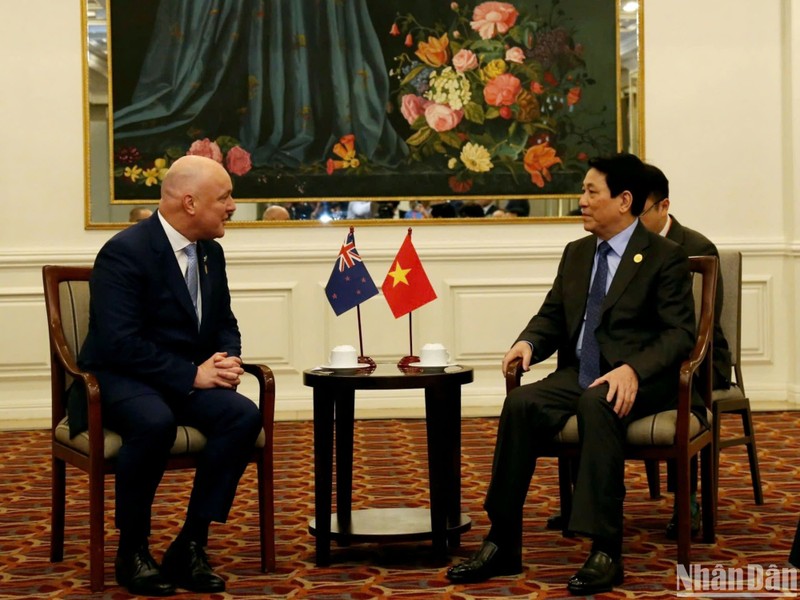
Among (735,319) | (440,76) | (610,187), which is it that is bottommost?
(735,319)

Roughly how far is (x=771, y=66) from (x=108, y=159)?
452 cm

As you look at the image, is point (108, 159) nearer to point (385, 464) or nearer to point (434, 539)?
point (385, 464)

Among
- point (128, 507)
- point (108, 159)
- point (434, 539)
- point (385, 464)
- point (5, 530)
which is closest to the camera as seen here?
point (128, 507)

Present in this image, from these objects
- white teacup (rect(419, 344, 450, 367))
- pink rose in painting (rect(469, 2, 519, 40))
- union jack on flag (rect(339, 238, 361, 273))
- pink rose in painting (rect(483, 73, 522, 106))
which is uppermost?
pink rose in painting (rect(469, 2, 519, 40))

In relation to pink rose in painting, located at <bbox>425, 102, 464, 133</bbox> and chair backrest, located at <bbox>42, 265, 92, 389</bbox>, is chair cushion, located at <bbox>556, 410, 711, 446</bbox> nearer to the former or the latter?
chair backrest, located at <bbox>42, 265, 92, 389</bbox>

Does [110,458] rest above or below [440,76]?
below

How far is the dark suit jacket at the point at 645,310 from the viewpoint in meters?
4.05

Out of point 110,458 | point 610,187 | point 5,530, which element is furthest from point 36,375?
point 610,187

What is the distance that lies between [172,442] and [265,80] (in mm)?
4597

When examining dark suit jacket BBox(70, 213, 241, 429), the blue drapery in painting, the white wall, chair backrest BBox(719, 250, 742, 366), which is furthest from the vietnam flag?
the blue drapery in painting

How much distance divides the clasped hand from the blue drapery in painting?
411 cm

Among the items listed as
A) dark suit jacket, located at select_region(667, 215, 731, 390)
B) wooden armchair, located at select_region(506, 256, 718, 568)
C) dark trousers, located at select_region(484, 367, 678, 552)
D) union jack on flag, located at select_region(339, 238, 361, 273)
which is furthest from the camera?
dark suit jacket, located at select_region(667, 215, 731, 390)

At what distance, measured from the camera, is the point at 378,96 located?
8.07 meters

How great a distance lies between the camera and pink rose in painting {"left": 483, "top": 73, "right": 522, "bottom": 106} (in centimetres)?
815
